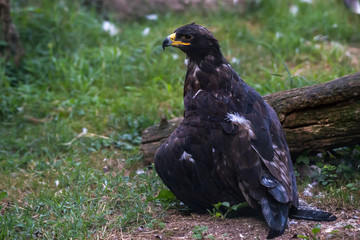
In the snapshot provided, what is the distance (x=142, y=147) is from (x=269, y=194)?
1728mm

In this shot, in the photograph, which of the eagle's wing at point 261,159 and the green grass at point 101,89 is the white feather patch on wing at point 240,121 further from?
the green grass at point 101,89

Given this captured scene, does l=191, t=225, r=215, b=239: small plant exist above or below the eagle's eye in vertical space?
below

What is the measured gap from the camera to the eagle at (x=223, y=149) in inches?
133

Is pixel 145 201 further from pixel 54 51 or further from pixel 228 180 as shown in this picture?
pixel 54 51

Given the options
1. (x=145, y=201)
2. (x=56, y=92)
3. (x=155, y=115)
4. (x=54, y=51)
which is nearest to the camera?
(x=145, y=201)

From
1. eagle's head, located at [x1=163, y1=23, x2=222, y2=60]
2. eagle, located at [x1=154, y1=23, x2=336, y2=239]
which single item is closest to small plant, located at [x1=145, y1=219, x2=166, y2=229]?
eagle, located at [x1=154, y1=23, x2=336, y2=239]

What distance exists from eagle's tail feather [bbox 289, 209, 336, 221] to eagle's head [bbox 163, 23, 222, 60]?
1.29 m

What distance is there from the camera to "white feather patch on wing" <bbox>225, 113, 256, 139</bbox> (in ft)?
11.6

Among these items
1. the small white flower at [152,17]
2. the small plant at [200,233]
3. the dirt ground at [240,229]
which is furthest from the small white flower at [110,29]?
the small plant at [200,233]

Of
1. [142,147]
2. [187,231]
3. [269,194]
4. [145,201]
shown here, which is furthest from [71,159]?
[269,194]

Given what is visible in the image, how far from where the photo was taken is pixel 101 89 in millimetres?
6379

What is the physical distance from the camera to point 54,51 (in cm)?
701

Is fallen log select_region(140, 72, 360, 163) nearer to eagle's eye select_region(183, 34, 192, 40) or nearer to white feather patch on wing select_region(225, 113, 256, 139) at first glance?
white feather patch on wing select_region(225, 113, 256, 139)

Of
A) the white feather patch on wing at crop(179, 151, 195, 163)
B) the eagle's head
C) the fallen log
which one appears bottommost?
the white feather patch on wing at crop(179, 151, 195, 163)
